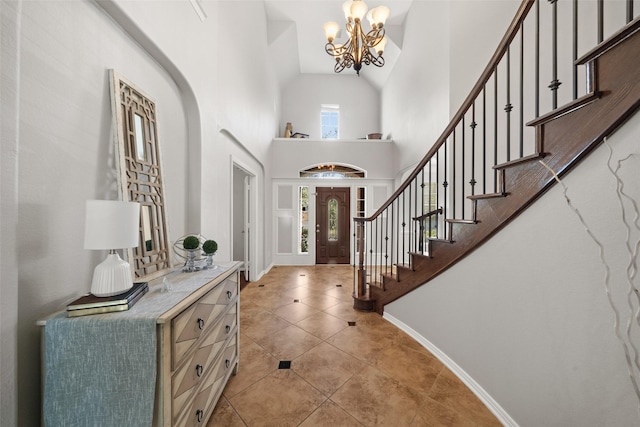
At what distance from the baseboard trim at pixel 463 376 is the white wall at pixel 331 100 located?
5.83 meters

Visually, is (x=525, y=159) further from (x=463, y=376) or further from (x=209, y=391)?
(x=209, y=391)

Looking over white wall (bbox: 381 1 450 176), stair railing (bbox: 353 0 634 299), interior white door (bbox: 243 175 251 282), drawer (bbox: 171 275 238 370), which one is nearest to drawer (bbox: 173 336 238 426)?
drawer (bbox: 171 275 238 370)

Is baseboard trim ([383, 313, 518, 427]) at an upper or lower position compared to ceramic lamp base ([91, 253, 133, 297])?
lower

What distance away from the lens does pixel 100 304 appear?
985 millimetres

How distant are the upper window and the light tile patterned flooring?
18.5ft

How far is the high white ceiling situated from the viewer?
4.86 m

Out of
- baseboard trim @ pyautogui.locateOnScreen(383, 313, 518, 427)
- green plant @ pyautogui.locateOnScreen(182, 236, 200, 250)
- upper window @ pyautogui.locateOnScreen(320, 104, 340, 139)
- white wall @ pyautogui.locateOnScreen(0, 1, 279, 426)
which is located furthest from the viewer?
upper window @ pyautogui.locateOnScreen(320, 104, 340, 139)

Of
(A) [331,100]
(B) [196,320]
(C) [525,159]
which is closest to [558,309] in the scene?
(C) [525,159]

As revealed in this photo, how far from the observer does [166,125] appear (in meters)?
1.91

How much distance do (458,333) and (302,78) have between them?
7.46 metres

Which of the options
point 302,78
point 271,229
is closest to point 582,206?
point 271,229

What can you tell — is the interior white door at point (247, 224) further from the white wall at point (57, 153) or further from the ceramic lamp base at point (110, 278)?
the ceramic lamp base at point (110, 278)

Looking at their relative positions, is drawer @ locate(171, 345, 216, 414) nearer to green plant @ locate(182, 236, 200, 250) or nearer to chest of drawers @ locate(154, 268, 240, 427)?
chest of drawers @ locate(154, 268, 240, 427)

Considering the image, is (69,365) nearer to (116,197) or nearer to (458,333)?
(116,197)
